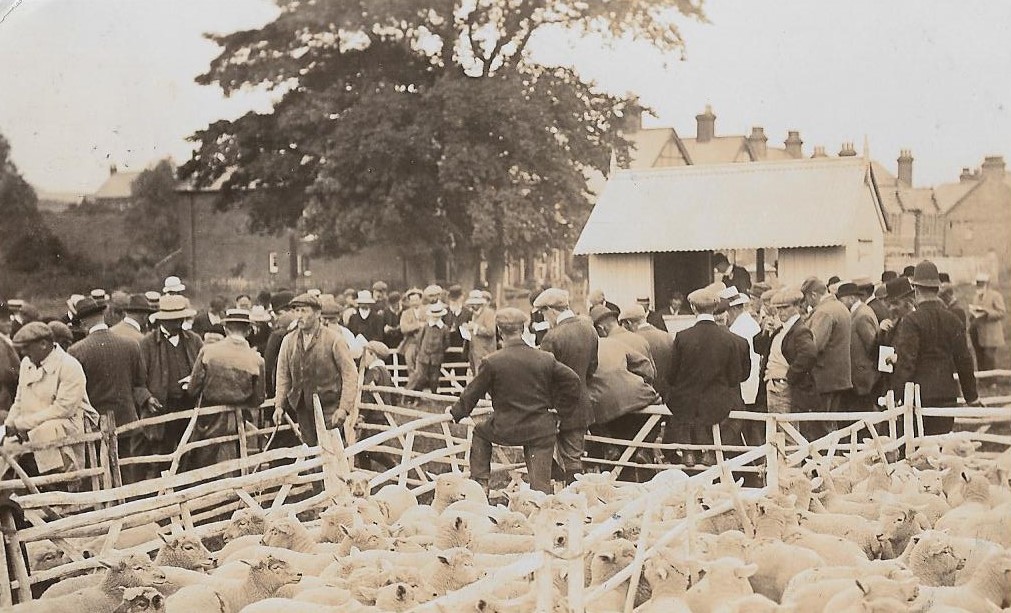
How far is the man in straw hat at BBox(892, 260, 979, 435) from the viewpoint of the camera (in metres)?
5.79

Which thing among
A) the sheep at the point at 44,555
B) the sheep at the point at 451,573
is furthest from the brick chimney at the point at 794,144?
the sheep at the point at 44,555

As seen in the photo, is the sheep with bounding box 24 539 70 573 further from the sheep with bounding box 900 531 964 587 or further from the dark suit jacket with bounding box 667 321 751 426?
the sheep with bounding box 900 531 964 587

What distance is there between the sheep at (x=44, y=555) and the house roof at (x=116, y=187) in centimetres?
325

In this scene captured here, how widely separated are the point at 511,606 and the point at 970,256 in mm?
3095

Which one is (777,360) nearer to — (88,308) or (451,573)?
(451,573)

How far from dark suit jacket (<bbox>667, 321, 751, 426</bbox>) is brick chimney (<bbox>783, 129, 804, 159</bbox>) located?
1088mm

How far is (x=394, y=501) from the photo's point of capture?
6180 mm

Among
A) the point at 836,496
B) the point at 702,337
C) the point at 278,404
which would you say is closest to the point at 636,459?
the point at 702,337

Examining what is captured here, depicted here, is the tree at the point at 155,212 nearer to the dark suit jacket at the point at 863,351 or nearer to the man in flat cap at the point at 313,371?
the man in flat cap at the point at 313,371

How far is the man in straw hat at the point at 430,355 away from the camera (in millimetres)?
7750

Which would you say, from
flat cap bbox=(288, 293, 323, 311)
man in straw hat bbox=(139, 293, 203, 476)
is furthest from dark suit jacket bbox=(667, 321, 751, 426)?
man in straw hat bbox=(139, 293, 203, 476)

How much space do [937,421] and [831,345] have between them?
0.76 metres

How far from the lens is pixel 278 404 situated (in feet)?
24.5

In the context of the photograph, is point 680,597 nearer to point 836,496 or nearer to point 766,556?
point 766,556
